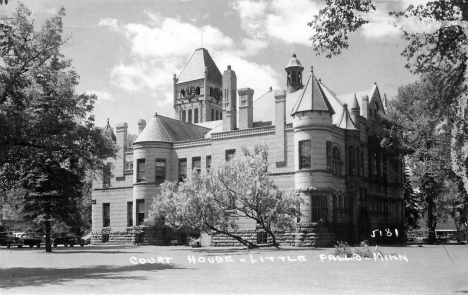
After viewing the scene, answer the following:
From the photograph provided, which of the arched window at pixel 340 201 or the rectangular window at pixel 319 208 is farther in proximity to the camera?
the arched window at pixel 340 201

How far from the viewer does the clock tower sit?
90812 mm

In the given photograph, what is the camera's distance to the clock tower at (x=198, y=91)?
9081 cm

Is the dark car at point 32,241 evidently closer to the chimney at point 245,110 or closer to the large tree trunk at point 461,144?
the chimney at point 245,110

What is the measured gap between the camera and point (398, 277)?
18469 millimetres

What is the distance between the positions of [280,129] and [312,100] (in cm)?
407

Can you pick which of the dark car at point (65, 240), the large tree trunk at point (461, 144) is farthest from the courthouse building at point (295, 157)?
the large tree trunk at point (461, 144)

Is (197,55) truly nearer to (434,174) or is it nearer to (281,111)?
(281,111)

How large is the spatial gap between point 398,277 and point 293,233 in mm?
24216

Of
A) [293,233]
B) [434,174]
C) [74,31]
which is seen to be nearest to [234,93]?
[293,233]

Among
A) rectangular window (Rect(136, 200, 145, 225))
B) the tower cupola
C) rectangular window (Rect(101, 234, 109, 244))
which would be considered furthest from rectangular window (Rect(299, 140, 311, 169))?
rectangular window (Rect(101, 234, 109, 244))

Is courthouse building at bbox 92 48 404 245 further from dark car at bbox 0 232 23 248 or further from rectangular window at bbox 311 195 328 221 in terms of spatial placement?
dark car at bbox 0 232 23 248

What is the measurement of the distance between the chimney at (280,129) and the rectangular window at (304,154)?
6.12 ft

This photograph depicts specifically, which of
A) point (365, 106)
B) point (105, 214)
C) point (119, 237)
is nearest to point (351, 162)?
point (365, 106)

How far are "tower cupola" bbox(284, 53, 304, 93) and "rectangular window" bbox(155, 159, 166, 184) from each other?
14033 millimetres
